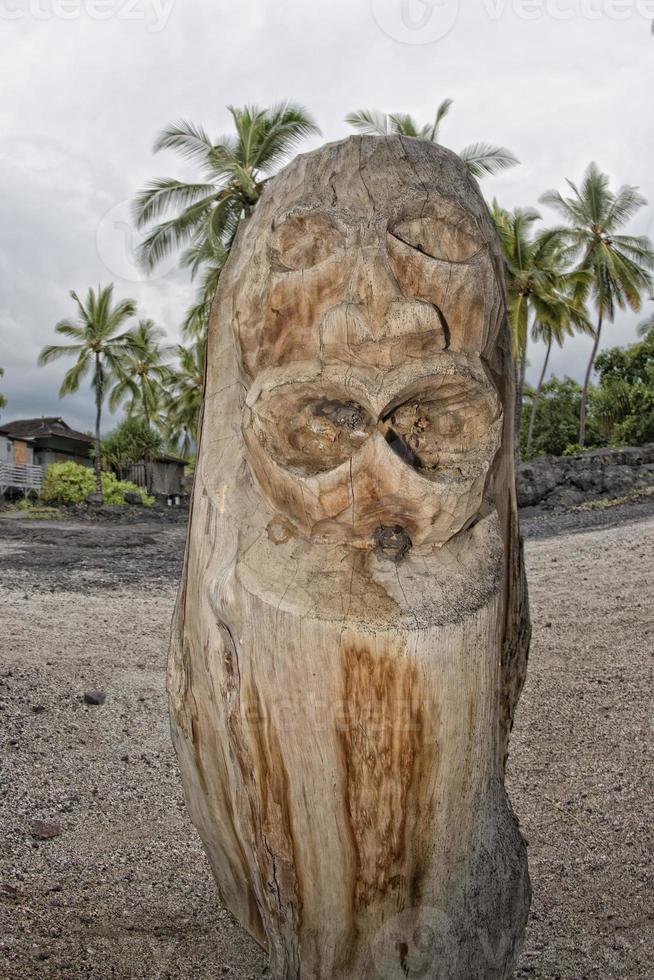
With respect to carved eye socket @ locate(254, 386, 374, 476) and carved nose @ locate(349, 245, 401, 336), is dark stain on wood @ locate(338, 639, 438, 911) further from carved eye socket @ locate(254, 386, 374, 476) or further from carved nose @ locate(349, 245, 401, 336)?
carved nose @ locate(349, 245, 401, 336)

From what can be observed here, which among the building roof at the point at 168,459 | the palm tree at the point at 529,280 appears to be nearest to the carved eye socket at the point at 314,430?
the palm tree at the point at 529,280

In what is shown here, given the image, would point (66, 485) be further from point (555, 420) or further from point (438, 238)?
point (438, 238)

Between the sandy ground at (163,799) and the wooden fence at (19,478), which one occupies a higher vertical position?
the wooden fence at (19,478)

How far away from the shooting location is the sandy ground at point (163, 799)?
2492 mm

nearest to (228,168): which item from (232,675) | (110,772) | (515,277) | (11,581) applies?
(515,277)

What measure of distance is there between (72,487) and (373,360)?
24.5 m

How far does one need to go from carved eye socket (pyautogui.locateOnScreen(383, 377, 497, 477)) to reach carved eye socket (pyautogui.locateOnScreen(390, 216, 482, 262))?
0.37 meters

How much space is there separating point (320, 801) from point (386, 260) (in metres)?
1.42

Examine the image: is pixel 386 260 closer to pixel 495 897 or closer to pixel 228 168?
pixel 495 897

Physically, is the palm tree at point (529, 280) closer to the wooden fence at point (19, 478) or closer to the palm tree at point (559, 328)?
the palm tree at point (559, 328)

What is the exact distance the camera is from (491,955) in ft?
6.68

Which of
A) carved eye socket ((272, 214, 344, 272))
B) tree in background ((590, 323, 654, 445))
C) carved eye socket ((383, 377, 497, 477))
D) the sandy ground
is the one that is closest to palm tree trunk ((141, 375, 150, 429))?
tree in background ((590, 323, 654, 445))

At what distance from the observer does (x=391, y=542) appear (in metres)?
1.94

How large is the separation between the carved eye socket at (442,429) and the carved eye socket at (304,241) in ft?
1.50
